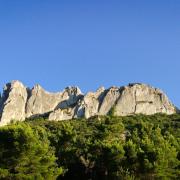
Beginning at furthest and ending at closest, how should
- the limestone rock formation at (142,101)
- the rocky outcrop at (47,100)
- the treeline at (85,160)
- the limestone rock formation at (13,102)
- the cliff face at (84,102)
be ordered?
1. the rocky outcrop at (47,100)
2. the limestone rock formation at (142,101)
3. the cliff face at (84,102)
4. the limestone rock formation at (13,102)
5. the treeline at (85,160)

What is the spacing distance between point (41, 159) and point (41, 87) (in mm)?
113658

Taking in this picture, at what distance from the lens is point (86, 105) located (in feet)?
474

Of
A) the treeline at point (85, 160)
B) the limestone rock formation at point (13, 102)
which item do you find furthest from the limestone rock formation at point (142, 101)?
the treeline at point (85, 160)

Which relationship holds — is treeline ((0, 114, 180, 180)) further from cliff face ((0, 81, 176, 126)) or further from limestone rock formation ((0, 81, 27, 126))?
limestone rock formation ((0, 81, 27, 126))

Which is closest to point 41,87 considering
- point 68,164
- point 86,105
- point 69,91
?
point 69,91

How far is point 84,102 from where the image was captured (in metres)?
146

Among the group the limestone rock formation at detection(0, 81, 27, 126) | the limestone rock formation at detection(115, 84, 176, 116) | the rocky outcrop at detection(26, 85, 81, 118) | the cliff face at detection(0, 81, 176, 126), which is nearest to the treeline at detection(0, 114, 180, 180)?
the cliff face at detection(0, 81, 176, 126)

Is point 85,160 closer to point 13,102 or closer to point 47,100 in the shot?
point 13,102

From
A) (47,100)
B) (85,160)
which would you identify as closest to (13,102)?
(47,100)

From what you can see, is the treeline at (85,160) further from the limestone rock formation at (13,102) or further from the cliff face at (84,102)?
the limestone rock formation at (13,102)

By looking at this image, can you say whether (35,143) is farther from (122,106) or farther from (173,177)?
(122,106)

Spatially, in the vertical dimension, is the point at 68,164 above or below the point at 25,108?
below

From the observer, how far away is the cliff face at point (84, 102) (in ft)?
477

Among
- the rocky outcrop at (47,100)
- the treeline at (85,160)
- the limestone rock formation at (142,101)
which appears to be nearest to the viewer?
the treeline at (85,160)
